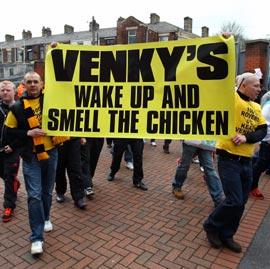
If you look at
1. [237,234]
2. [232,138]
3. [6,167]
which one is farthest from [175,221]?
[6,167]

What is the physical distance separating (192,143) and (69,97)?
1.97 m

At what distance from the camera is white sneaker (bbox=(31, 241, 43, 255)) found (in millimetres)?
3643

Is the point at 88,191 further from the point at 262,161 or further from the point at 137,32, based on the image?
the point at 137,32

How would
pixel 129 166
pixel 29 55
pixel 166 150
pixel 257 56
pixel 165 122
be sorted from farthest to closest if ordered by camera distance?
1. pixel 29 55
2. pixel 257 56
3. pixel 166 150
4. pixel 129 166
5. pixel 165 122

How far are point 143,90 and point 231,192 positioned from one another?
4.32 feet

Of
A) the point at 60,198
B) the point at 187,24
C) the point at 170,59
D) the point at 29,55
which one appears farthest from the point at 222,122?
the point at 29,55

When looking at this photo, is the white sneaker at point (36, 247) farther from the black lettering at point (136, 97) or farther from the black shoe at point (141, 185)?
the black shoe at point (141, 185)

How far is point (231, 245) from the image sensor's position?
151 inches

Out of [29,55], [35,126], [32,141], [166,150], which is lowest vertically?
[166,150]

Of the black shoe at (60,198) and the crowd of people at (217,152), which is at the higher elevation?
the crowd of people at (217,152)

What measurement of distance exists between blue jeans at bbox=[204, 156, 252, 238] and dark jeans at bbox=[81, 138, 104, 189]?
85.3 inches

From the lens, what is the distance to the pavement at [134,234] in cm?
362

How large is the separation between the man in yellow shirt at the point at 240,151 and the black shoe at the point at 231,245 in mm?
187

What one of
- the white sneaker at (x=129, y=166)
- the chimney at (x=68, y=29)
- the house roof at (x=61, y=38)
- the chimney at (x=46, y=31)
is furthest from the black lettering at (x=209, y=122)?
the chimney at (x=46, y=31)
